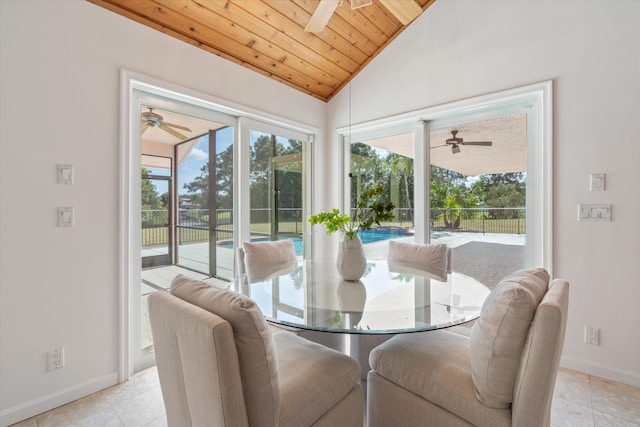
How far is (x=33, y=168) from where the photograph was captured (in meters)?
1.83

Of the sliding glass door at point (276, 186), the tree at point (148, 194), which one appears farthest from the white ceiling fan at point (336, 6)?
the tree at point (148, 194)

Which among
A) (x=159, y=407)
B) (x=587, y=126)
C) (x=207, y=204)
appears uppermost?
(x=587, y=126)

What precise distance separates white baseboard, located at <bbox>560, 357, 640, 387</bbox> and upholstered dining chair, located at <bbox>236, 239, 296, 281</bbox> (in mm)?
2281

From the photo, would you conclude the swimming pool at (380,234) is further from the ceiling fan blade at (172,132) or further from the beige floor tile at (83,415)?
the beige floor tile at (83,415)

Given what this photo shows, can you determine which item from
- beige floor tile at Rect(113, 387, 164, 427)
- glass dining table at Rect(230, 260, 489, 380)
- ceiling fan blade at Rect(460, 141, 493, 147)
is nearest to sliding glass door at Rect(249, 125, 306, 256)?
glass dining table at Rect(230, 260, 489, 380)

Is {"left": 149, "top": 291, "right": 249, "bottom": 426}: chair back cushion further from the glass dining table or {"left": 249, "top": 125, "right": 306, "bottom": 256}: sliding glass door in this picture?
{"left": 249, "top": 125, "right": 306, "bottom": 256}: sliding glass door

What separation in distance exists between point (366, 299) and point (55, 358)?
1.96 metres

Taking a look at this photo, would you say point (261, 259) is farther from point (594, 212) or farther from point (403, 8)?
point (594, 212)

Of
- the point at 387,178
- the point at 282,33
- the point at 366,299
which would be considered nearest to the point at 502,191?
the point at 387,178

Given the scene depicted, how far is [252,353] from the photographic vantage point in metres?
0.98

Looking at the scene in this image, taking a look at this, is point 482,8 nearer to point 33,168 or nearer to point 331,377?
point 331,377

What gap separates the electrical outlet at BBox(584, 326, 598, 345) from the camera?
223 centimetres

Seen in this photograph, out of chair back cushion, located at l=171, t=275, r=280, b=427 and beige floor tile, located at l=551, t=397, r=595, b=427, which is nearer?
chair back cushion, located at l=171, t=275, r=280, b=427

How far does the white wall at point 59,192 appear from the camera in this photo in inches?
69.2
